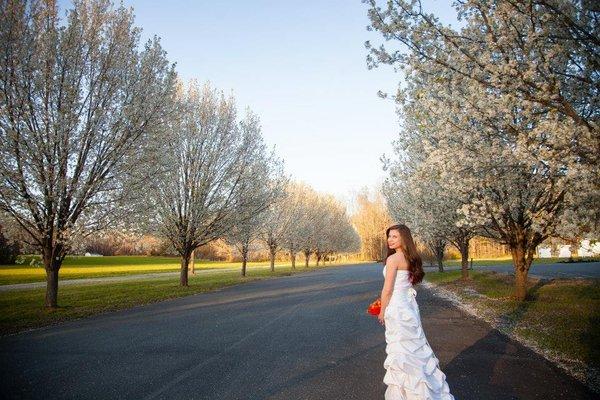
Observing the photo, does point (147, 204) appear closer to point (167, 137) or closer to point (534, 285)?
point (167, 137)

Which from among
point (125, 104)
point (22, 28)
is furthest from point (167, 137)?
point (22, 28)

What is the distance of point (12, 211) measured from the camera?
12.9m

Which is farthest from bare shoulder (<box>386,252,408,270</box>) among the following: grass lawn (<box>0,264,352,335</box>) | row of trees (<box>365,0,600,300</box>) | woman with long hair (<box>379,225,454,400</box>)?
grass lawn (<box>0,264,352,335</box>)

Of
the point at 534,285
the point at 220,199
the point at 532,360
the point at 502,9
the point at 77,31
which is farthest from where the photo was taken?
the point at 220,199

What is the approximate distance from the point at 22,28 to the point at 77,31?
5.64 ft

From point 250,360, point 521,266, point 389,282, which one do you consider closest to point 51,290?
point 250,360

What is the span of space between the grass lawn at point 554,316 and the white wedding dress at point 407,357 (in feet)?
11.6

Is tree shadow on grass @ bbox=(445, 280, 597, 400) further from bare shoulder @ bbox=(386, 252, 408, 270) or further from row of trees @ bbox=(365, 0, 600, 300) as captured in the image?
row of trees @ bbox=(365, 0, 600, 300)

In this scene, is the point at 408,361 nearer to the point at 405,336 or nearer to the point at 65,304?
the point at 405,336

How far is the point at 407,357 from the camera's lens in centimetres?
461

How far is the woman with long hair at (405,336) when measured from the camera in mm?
4434

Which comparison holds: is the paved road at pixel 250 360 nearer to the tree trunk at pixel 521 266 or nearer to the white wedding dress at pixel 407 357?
the white wedding dress at pixel 407 357

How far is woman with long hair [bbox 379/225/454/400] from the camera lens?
14.5 feet

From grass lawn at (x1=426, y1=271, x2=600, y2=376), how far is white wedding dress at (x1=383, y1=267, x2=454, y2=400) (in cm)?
354
